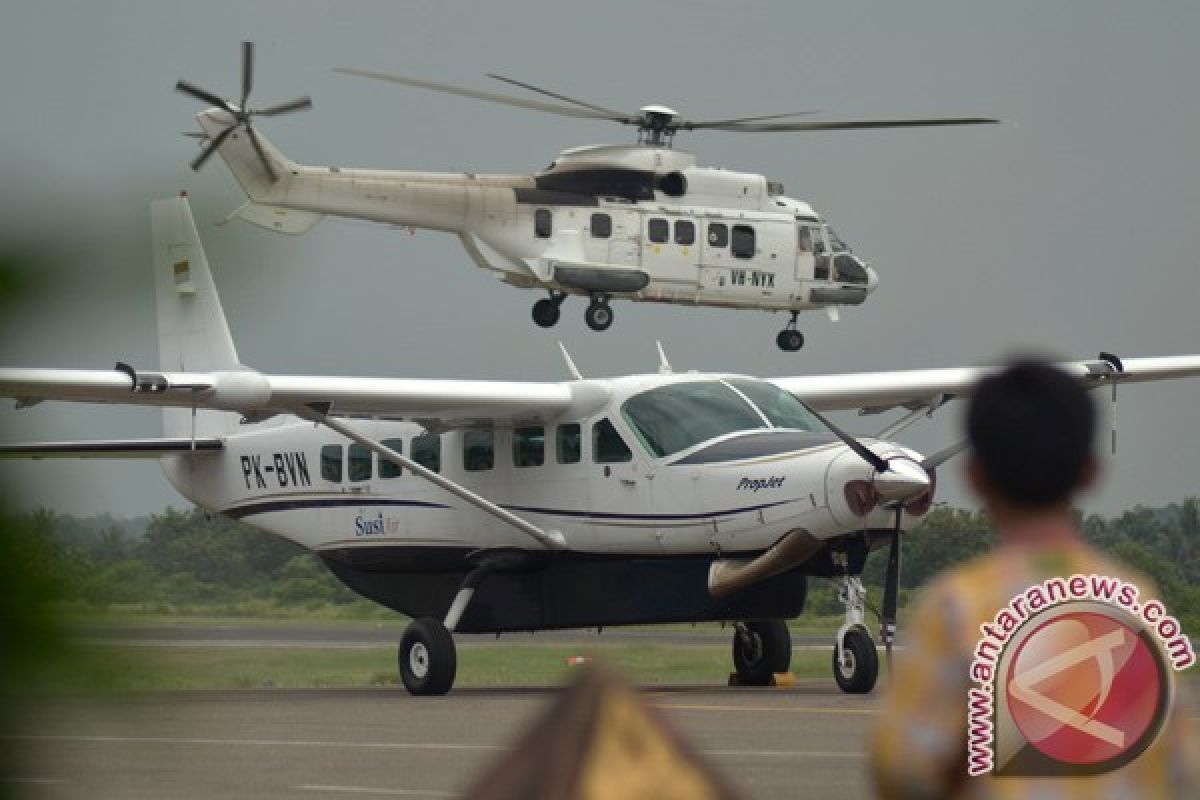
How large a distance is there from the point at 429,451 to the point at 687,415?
3209 mm

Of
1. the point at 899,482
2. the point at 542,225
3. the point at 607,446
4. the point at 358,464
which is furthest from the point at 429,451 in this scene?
the point at 542,225

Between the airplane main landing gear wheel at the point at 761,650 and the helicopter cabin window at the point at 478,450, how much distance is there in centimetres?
291

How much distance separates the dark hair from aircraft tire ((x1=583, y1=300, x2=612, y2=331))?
116ft

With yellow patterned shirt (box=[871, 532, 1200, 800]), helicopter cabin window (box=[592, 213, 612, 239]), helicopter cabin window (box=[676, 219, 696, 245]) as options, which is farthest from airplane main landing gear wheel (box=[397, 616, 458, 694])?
helicopter cabin window (box=[676, 219, 696, 245])

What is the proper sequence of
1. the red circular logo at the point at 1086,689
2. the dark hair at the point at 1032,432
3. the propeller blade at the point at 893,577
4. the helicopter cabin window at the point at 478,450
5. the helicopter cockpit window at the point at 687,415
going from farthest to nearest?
the helicopter cabin window at the point at 478,450, the helicopter cockpit window at the point at 687,415, the propeller blade at the point at 893,577, the dark hair at the point at 1032,432, the red circular logo at the point at 1086,689

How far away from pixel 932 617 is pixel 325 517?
19581 millimetres

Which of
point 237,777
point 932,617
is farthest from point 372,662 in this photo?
point 932,617

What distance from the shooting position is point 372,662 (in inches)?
1052

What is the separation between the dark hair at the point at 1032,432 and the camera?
2885 millimetres

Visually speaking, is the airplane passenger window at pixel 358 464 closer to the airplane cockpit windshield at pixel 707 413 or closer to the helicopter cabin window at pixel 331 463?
the helicopter cabin window at pixel 331 463

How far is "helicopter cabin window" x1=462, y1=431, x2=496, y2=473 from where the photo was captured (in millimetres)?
20953

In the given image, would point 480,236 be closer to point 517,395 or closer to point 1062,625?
point 517,395

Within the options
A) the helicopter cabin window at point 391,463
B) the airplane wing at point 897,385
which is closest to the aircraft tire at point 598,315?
the airplane wing at point 897,385

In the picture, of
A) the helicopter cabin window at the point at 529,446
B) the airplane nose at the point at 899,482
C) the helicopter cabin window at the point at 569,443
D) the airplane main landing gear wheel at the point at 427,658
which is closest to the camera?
the airplane nose at the point at 899,482
